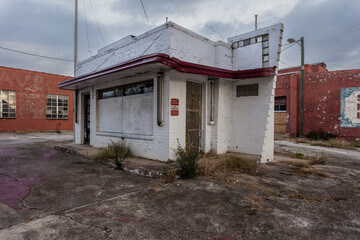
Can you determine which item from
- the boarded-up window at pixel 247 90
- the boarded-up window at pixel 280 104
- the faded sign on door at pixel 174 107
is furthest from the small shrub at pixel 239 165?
the boarded-up window at pixel 280 104

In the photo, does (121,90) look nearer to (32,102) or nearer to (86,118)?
(86,118)

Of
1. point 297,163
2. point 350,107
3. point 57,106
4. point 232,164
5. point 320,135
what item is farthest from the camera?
point 57,106

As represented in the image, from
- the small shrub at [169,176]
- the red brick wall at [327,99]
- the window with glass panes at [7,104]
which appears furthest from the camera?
the window with glass panes at [7,104]

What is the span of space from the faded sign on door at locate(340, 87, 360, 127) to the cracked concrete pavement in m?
11.4

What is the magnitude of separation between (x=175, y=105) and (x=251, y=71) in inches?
111

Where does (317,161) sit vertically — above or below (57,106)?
below

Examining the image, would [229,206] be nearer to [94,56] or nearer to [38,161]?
[38,161]

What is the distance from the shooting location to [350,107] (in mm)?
14984

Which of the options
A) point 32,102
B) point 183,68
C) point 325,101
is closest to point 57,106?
point 32,102

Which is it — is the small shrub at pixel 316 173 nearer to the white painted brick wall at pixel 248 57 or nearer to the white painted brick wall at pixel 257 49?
the white painted brick wall at pixel 257 49

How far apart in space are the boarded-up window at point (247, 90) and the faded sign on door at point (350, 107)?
11.6 m

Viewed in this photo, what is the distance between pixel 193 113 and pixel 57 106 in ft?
68.1

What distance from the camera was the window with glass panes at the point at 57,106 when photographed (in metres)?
22.5

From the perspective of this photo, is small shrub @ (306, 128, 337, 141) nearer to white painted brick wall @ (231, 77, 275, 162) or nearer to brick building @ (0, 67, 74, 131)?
Answer: white painted brick wall @ (231, 77, 275, 162)
